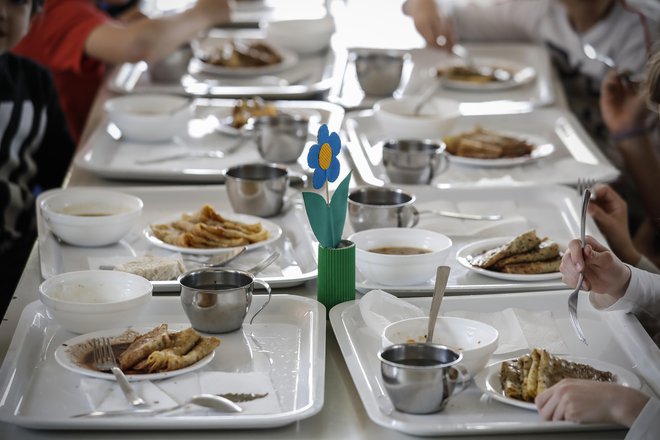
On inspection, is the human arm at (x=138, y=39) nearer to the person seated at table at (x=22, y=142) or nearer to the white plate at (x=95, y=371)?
the person seated at table at (x=22, y=142)

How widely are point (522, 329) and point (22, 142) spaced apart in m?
1.50

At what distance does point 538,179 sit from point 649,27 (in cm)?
101

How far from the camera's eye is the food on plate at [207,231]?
1823 mm

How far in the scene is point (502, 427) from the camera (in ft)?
3.92

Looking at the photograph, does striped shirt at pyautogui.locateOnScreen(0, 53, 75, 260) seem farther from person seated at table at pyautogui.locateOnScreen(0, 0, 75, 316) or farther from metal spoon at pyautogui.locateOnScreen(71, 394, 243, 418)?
metal spoon at pyautogui.locateOnScreen(71, 394, 243, 418)

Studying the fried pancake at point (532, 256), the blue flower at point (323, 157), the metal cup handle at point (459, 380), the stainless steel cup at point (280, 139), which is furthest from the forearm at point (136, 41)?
the metal cup handle at point (459, 380)

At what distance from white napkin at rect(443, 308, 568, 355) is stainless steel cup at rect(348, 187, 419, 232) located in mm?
326

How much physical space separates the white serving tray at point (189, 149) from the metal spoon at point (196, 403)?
1060 millimetres

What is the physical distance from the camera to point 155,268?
1.64 m

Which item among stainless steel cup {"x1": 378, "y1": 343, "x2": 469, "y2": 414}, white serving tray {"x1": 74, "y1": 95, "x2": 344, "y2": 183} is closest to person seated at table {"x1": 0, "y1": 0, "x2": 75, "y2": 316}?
white serving tray {"x1": 74, "y1": 95, "x2": 344, "y2": 183}

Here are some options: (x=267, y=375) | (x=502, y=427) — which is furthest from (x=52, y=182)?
(x=502, y=427)

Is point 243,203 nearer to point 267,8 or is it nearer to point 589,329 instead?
point 589,329

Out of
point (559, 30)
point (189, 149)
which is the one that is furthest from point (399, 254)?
point (559, 30)

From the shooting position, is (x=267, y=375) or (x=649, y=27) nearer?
A: (x=267, y=375)
